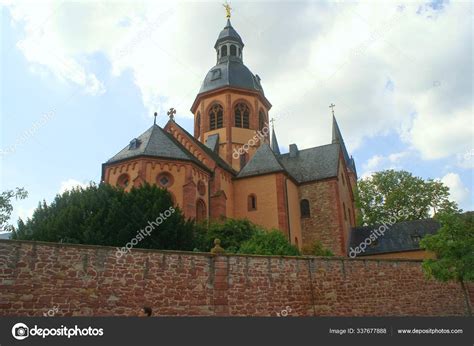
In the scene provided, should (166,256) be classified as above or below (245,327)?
above

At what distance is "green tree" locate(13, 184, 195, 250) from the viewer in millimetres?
18000

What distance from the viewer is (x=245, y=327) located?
11.3 meters

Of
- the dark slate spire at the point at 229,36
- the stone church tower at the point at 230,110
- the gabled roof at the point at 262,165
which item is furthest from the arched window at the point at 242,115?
the dark slate spire at the point at 229,36

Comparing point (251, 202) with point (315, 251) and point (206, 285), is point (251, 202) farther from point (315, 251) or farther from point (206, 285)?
point (206, 285)

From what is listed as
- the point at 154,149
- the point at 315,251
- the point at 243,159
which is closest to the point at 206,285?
the point at 315,251

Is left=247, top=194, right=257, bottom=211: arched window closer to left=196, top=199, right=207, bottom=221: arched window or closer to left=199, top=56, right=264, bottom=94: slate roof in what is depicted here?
left=196, top=199, right=207, bottom=221: arched window

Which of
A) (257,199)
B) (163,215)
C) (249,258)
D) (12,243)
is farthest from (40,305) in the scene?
(257,199)

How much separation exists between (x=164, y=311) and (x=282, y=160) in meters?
27.2

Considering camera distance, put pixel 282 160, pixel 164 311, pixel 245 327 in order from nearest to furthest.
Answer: pixel 245 327, pixel 164 311, pixel 282 160

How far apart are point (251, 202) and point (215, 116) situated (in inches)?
507

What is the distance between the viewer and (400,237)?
104 ft

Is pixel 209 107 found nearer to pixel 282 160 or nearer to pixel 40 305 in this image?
pixel 282 160

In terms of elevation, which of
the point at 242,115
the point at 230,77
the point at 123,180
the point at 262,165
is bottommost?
the point at 123,180

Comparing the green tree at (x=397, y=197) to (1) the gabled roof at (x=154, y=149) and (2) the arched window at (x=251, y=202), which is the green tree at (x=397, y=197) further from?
(1) the gabled roof at (x=154, y=149)
